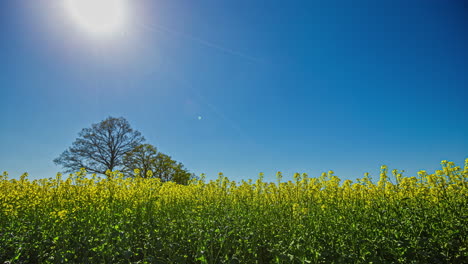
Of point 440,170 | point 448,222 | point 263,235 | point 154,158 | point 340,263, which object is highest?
point 154,158

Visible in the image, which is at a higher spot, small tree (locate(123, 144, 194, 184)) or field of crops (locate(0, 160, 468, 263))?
small tree (locate(123, 144, 194, 184))

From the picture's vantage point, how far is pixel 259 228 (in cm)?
445

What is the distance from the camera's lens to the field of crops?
3426mm

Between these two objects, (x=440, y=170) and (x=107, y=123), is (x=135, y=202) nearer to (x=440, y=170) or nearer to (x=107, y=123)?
(x=440, y=170)

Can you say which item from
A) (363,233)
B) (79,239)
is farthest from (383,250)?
(79,239)

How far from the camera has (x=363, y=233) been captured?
3910 mm

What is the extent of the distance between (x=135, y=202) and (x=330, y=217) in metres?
5.00

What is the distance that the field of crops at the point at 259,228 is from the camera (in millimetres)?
3426

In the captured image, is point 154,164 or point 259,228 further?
Result: point 154,164

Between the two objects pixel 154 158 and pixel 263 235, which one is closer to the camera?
pixel 263 235

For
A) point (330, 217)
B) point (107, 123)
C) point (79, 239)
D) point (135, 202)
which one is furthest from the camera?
point (107, 123)

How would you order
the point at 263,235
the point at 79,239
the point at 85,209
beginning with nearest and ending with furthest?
the point at 79,239 < the point at 263,235 < the point at 85,209

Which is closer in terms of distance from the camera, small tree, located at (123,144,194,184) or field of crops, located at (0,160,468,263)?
field of crops, located at (0,160,468,263)

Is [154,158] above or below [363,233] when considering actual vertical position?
above
